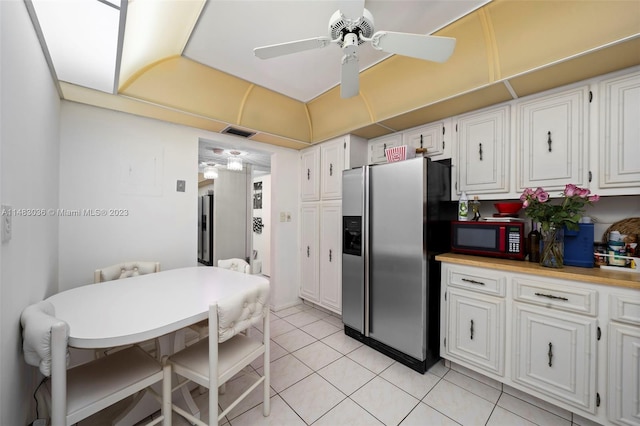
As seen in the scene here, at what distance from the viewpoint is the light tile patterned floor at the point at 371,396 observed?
1.64m

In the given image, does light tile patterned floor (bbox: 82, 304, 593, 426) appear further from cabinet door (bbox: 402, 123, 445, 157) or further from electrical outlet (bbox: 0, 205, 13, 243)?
cabinet door (bbox: 402, 123, 445, 157)

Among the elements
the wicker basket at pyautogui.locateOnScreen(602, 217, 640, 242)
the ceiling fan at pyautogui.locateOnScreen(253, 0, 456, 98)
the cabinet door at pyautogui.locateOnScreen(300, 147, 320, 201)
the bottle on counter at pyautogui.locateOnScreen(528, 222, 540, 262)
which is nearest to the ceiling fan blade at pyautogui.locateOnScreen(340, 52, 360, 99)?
the ceiling fan at pyautogui.locateOnScreen(253, 0, 456, 98)

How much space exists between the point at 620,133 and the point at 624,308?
1138mm

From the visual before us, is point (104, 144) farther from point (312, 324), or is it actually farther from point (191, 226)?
point (312, 324)

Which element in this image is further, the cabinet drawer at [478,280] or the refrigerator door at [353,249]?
the refrigerator door at [353,249]

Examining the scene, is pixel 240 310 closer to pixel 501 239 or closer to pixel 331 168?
pixel 501 239

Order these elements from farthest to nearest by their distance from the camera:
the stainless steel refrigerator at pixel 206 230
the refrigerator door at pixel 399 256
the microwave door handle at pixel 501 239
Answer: the stainless steel refrigerator at pixel 206 230
the refrigerator door at pixel 399 256
the microwave door handle at pixel 501 239

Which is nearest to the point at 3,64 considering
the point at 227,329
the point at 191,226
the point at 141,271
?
the point at 227,329

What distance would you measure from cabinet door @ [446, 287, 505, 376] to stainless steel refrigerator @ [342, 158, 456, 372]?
6.1 inches

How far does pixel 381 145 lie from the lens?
3.05 metres

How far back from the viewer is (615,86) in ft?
5.42

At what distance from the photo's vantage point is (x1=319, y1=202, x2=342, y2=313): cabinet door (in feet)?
10.1

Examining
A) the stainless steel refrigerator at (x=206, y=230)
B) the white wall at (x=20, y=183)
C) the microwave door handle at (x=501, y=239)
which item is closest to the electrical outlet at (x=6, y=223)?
the white wall at (x=20, y=183)

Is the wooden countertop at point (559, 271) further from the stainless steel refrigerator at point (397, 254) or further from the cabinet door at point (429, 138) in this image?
the cabinet door at point (429, 138)
